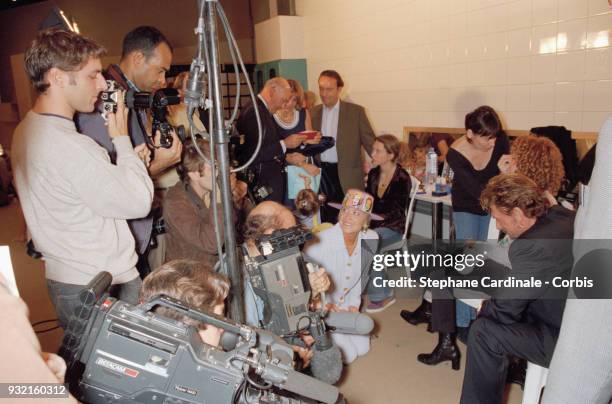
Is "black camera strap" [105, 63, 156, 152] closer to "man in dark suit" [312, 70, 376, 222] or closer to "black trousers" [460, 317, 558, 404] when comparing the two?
"black trousers" [460, 317, 558, 404]

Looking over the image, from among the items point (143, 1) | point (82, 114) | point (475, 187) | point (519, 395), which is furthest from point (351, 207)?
point (143, 1)

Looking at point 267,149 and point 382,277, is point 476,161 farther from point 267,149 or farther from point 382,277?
point 267,149

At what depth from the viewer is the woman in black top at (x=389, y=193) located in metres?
3.40

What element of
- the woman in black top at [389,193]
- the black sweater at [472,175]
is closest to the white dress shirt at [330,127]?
the woman in black top at [389,193]

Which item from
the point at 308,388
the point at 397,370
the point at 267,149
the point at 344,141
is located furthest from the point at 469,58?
the point at 308,388

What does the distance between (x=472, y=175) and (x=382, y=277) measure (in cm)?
98

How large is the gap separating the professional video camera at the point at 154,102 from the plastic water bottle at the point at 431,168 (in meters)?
2.50

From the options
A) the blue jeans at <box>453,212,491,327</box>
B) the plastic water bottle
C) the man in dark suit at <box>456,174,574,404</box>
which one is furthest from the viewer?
the plastic water bottle

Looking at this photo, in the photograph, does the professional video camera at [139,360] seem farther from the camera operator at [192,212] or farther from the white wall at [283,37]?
the white wall at [283,37]

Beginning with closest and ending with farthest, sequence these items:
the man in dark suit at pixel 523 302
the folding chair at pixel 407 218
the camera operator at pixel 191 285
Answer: the camera operator at pixel 191 285 < the man in dark suit at pixel 523 302 < the folding chair at pixel 407 218

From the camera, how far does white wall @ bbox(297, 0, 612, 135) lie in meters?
2.96

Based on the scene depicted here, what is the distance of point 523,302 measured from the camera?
186cm

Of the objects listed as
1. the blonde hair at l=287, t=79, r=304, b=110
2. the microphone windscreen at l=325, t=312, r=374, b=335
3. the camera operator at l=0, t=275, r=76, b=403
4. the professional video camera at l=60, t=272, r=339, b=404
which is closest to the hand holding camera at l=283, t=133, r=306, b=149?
the blonde hair at l=287, t=79, r=304, b=110

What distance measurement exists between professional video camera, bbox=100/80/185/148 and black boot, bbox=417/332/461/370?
5.75ft
